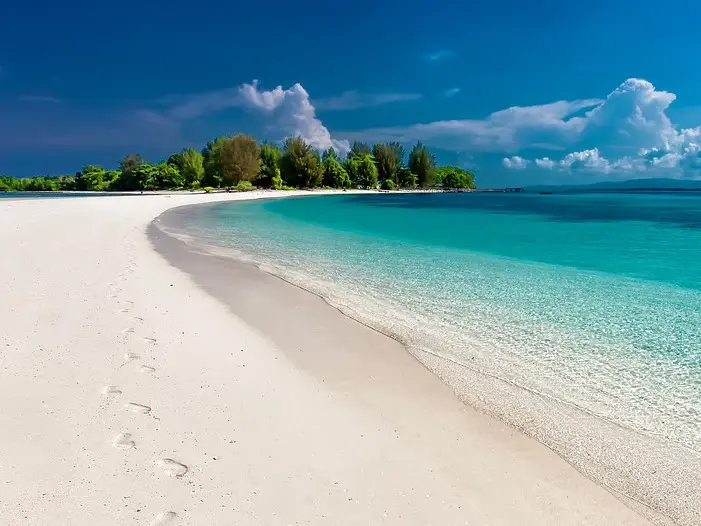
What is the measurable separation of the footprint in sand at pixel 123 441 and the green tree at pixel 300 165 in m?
98.9

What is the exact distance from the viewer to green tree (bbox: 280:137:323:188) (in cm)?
10006

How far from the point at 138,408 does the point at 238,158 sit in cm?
8796

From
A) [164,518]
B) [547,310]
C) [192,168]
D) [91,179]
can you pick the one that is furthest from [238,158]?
[164,518]

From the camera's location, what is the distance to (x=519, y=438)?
3.79 metres

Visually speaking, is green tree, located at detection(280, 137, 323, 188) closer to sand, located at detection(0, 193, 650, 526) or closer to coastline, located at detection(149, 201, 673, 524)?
coastline, located at detection(149, 201, 673, 524)

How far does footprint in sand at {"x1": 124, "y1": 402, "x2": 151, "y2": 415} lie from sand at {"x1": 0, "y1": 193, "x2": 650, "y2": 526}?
0.07 ft

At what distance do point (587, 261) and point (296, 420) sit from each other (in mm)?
13807

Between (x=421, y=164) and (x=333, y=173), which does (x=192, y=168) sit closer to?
(x=333, y=173)

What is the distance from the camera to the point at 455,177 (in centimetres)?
16262

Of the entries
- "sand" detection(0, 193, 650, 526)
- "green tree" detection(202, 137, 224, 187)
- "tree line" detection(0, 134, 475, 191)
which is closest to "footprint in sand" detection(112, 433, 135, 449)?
"sand" detection(0, 193, 650, 526)

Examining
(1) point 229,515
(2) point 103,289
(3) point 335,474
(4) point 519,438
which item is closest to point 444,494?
(3) point 335,474

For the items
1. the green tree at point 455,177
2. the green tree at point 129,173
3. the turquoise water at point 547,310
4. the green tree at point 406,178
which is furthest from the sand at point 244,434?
the green tree at point 455,177

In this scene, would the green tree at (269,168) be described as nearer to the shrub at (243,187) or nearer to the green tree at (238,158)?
the green tree at (238,158)

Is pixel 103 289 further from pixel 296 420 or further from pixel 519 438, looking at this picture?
pixel 519 438
